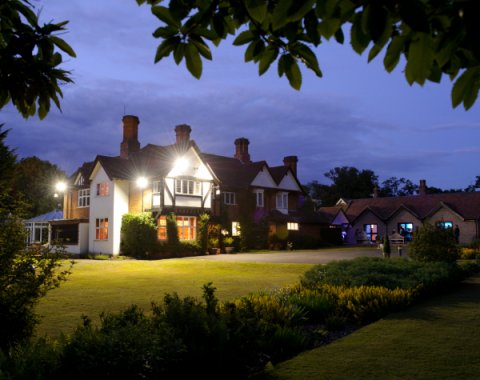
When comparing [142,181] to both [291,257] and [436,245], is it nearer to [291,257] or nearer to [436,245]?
[291,257]

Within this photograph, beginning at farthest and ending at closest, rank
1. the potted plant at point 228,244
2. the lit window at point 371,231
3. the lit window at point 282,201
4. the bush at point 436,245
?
1. the lit window at point 371,231
2. the lit window at point 282,201
3. the potted plant at point 228,244
4. the bush at point 436,245

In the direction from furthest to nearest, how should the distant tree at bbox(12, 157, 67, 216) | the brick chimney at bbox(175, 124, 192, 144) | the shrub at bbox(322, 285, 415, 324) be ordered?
the distant tree at bbox(12, 157, 67, 216), the brick chimney at bbox(175, 124, 192, 144), the shrub at bbox(322, 285, 415, 324)

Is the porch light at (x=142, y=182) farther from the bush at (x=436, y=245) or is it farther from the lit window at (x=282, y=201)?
the bush at (x=436, y=245)

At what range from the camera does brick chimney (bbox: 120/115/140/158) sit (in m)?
39.6

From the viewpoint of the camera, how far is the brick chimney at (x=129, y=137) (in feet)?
130

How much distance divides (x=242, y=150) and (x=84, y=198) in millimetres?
17972

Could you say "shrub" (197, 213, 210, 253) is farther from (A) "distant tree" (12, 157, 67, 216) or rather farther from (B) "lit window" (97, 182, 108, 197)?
(A) "distant tree" (12, 157, 67, 216)

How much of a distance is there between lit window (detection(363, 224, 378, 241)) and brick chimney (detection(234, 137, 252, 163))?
17.0m

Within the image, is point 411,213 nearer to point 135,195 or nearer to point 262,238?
point 262,238

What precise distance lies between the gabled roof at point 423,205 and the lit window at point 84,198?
31.8 m

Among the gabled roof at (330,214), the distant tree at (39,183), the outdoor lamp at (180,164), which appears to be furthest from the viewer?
the distant tree at (39,183)

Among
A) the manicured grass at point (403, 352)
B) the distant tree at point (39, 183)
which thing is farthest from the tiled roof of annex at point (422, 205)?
the manicured grass at point (403, 352)

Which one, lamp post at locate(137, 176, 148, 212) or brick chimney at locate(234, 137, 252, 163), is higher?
brick chimney at locate(234, 137, 252, 163)

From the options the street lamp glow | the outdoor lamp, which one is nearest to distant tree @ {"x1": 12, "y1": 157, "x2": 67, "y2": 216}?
the street lamp glow
